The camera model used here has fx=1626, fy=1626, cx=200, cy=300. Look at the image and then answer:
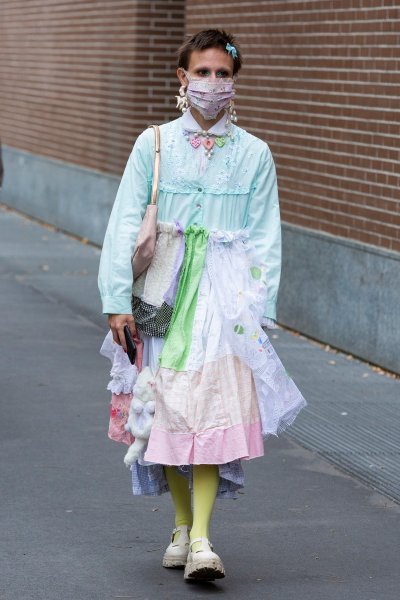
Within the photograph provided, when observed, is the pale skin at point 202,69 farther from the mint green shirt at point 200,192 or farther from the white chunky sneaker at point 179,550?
the white chunky sneaker at point 179,550

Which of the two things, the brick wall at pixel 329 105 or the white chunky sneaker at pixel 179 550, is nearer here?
the white chunky sneaker at pixel 179 550

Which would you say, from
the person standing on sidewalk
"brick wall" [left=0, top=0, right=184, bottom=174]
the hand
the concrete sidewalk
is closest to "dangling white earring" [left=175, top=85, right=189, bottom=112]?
the person standing on sidewalk

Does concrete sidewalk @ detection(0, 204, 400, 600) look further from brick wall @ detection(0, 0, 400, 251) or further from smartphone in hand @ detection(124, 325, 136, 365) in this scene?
brick wall @ detection(0, 0, 400, 251)

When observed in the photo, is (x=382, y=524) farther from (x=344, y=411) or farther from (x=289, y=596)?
(x=344, y=411)

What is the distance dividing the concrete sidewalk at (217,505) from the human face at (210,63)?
1770 mm

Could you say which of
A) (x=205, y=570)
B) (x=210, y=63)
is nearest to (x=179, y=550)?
(x=205, y=570)

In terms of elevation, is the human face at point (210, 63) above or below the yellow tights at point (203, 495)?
above

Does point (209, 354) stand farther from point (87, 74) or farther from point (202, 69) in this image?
point (87, 74)

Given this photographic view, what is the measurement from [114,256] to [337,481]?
7.41ft

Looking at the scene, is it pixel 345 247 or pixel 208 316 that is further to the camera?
pixel 345 247

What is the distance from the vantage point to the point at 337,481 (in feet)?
24.2

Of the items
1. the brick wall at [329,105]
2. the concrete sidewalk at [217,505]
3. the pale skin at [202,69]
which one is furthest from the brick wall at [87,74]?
the pale skin at [202,69]

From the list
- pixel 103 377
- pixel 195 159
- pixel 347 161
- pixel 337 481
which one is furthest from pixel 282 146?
pixel 195 159

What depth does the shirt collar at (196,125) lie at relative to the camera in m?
5.66
